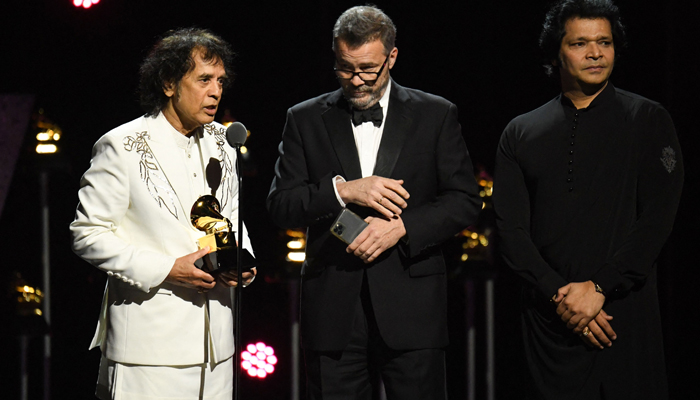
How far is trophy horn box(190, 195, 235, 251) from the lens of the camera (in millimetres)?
2494

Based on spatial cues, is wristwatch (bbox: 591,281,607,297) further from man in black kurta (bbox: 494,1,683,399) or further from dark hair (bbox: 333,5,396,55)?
dark hair (bbox: 333,5,396,55)

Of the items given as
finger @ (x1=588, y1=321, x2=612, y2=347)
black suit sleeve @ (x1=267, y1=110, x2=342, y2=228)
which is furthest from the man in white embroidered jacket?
finger @ (x1=588, y1=321, x2=612, y2=347)

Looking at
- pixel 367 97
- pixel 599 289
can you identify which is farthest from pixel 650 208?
pixel 367 97

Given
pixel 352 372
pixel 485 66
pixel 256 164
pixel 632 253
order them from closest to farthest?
pixel 632 253
pixel 352 372
pixel 485 66
pixel 256 164

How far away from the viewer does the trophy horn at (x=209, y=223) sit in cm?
249

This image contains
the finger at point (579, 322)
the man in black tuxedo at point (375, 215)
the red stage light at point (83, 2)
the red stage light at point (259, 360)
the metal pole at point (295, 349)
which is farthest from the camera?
the red stage light at point (259, 360)

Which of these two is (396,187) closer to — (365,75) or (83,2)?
(365,75)

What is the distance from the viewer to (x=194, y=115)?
2.62 m

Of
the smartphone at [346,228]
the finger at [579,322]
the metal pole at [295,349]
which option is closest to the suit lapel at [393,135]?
the smartphone at [346,228]

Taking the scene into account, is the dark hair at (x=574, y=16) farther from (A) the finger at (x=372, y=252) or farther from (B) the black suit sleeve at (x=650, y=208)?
(A) the finger at (x=372, y=252)

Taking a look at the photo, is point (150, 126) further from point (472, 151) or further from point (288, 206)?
point (472, 151)

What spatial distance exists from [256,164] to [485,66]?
5.24ft

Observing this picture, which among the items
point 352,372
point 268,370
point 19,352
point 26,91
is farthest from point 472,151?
point 19,352

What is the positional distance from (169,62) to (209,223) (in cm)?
64
